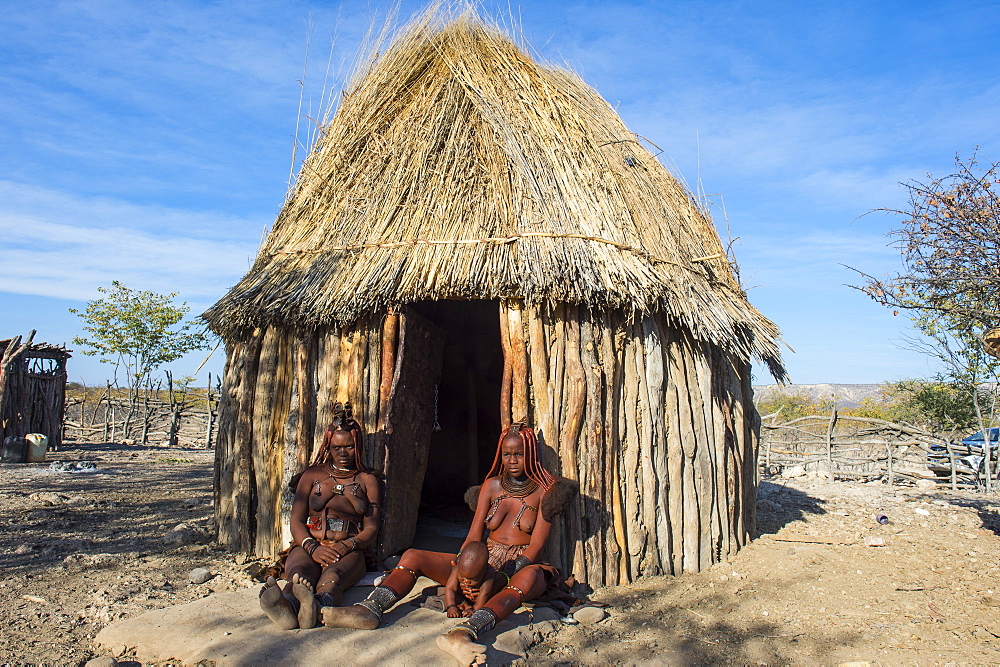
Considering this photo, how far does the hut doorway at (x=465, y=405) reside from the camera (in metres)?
7.92

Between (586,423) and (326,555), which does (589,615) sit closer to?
(586,423)

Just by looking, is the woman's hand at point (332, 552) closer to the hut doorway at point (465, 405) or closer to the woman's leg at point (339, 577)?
the woman's leg at point (339, 577)

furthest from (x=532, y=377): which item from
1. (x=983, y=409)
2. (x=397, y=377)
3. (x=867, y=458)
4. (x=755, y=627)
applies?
(x=983, y=409)

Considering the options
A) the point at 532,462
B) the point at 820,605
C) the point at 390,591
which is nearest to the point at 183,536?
the point at 390,591

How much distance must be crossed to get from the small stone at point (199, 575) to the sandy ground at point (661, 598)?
0.04 m

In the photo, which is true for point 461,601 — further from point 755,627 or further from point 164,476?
point 164,476

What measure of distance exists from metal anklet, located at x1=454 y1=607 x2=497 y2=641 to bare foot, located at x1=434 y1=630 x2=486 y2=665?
0.15 feet

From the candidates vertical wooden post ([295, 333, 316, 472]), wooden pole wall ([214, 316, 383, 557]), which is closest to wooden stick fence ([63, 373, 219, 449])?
wooden pole wall ([214, 316, 383, 557])

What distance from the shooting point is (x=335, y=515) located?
178 inches

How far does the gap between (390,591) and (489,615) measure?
61 cm

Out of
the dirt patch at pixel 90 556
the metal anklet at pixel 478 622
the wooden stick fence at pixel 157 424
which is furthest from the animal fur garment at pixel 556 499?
the wooden stick fence at pixel 157 424

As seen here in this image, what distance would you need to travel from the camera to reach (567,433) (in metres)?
4.80

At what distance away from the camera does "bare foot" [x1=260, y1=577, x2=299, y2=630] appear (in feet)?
11.9

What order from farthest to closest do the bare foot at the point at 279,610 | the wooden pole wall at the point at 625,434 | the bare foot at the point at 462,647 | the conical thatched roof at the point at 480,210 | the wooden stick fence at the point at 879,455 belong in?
the wooden stick fence at the point at 879,455 < the conical thatched roof at the point at 480,210 < the wooden pole wall at the point at 625,434 < the bare foot at the point at 279,610 < the bare foot at the point at 462,647
